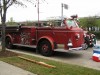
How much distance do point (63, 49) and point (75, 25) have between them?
1.79 metres

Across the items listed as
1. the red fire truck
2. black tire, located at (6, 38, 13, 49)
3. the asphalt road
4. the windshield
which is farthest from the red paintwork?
black tire, located at (6, 38, 13, 49)

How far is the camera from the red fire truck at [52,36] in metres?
12.0

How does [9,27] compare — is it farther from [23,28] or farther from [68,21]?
[68,21]

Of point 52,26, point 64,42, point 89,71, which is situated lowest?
point 89,71

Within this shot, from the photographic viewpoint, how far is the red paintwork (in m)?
12.0

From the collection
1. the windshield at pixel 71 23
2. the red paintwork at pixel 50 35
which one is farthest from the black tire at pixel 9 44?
the windshield at pixel 71 23

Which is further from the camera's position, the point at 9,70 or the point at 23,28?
the point at 23,28

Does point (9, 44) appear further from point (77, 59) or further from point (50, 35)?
point (77, 59)

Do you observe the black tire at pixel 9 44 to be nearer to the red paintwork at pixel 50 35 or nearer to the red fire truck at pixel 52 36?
the red paintwork at pixel 50 35

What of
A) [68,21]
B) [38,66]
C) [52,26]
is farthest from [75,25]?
[38,66]

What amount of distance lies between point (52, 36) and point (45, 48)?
86 centimetres

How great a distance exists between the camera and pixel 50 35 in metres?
12.7

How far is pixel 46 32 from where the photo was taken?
12852 mm

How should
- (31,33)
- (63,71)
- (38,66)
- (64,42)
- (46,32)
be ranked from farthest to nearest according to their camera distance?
(31,33) → (46,32) → (64,42) → (38,66) → (63,71)
